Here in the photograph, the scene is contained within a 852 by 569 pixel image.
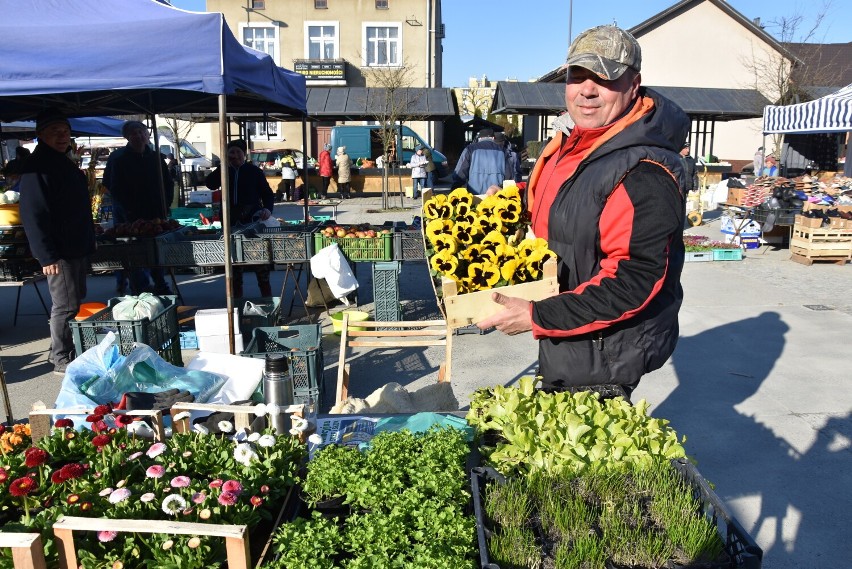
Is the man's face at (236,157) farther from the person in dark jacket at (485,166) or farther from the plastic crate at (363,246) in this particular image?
the person in dark jacket at (485,166)

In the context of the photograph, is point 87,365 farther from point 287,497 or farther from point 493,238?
point 493,238

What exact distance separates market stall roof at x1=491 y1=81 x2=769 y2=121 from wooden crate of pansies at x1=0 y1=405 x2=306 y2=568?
17.9m

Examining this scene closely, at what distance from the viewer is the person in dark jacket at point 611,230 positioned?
2.05 metres

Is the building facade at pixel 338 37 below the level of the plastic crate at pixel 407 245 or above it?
above

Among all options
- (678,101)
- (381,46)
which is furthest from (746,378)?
(381,46)

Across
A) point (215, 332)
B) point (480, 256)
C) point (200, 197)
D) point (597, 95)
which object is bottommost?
point (215, 332)

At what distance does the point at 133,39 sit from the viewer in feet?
16.6

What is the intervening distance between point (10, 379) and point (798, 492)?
607cm

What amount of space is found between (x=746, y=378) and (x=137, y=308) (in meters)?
5.12

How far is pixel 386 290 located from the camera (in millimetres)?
6887

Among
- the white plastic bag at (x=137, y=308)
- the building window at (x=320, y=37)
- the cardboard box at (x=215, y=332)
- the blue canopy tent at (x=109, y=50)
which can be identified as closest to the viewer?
the blue canopy tent at (x=109, y=50)

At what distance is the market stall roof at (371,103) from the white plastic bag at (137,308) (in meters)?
15.0

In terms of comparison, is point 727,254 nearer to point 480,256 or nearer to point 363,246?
point 363,246

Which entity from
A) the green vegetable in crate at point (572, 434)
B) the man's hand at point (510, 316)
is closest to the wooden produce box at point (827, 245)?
the green vegetable in crate at point (572, 434)
